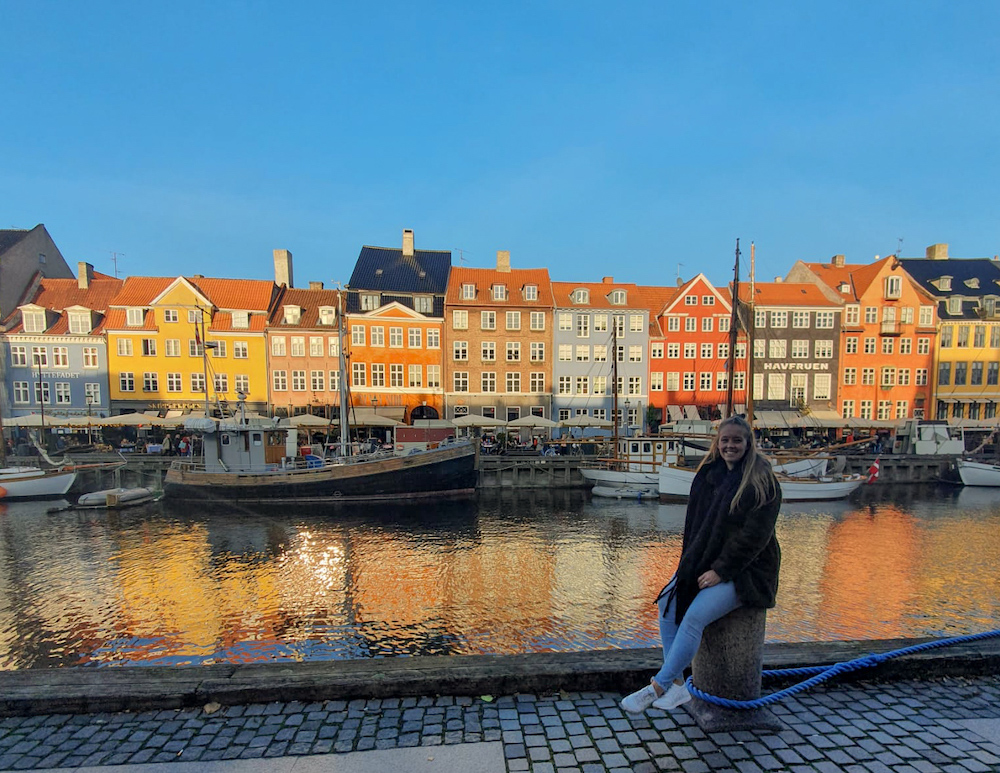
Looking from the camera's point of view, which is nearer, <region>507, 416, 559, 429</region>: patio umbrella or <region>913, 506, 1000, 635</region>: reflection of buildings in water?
<region>913, 506, 1000, 635</region>: reflection of buildings in water

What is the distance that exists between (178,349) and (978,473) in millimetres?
53686

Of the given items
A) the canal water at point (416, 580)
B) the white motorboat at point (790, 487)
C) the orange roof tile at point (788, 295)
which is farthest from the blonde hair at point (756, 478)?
the orange roof tile at point (788, 295)

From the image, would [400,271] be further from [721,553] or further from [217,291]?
[721,553]

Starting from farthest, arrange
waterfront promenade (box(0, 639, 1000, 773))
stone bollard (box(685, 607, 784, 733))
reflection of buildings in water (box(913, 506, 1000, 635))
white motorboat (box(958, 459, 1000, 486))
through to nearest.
Answer: 1. white motorboat (box(958, 459, 1000, 486))
2. reflection of buildings in water (box(913, 506, 1000, 635))
3. stone bollard (box(685, 607, 784, 733))
4. waterfront promenade (box(0, 639, 1000, 773))

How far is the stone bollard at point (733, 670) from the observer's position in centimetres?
368

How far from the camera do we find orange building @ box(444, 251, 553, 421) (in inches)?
1597

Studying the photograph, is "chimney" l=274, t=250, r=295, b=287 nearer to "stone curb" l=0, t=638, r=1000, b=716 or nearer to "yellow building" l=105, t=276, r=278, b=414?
"yellow building" l=105, t=276, r=278, b=414

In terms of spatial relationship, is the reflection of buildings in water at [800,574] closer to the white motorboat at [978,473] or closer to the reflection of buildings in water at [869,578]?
the reflection of buildings in water at [869,578]

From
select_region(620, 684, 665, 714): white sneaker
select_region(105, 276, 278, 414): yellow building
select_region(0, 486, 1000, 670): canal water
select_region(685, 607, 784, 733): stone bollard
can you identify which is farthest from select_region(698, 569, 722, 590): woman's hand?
select_region(105, 276, 278, 414): yellow building

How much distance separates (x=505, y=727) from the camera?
3791mm

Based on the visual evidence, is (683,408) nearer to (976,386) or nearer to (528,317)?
(528,317)

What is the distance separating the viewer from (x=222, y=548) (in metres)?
17.9

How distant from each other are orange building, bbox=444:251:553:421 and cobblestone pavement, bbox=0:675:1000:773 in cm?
3629

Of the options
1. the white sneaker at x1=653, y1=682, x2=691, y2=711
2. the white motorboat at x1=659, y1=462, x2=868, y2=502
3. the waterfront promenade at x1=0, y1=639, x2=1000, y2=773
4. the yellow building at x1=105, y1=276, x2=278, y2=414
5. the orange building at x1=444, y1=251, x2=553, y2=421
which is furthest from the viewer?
the orange building at x1=444, y1=251, x2=553, y2=421
